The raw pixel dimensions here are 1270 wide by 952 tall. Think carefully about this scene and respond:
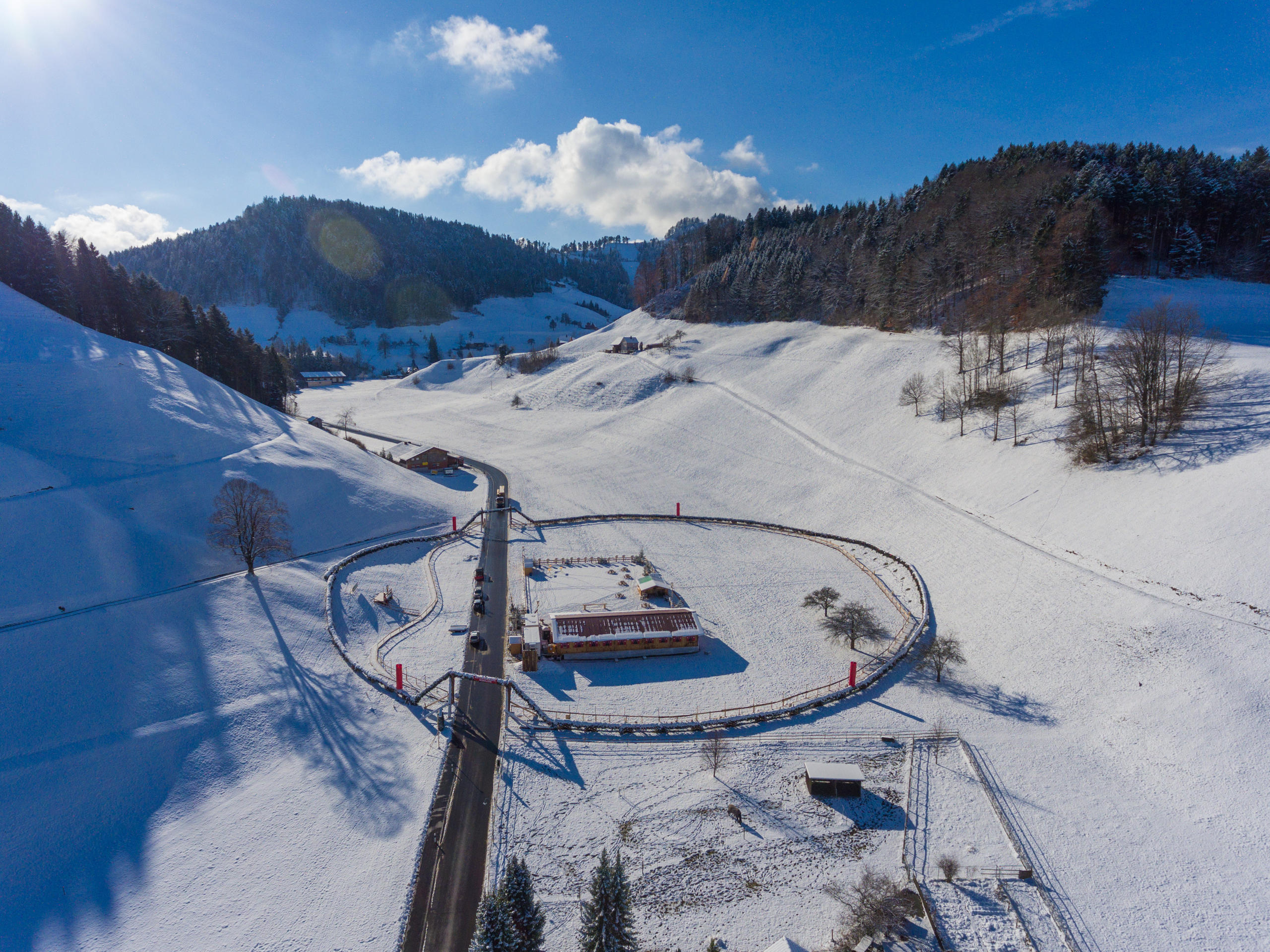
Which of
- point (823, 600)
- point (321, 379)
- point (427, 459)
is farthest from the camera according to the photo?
point (321, 379)

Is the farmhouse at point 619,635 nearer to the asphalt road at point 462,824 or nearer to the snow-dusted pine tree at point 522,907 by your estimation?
the asphalt road at point 462,824

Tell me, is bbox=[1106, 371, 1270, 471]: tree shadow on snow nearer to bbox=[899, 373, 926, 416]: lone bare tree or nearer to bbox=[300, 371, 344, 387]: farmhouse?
bbox=[899, 373, 926, 416]: lone bare tree

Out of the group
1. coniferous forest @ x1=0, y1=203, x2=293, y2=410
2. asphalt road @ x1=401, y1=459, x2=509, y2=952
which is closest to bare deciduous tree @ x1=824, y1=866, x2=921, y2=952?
asphalt road @ x1=401, y1=459, x2=509, y2=952

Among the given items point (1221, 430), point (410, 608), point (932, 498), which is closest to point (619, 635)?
point (410, 608)

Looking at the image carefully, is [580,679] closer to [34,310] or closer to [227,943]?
[227,943]

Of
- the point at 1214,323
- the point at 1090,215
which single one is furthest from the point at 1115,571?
the point at 1090,215

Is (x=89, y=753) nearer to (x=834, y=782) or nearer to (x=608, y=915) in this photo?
(x=608, y=915)

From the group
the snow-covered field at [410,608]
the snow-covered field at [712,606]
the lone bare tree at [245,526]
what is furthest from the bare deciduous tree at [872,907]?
the lone bare tree at [245,526]
